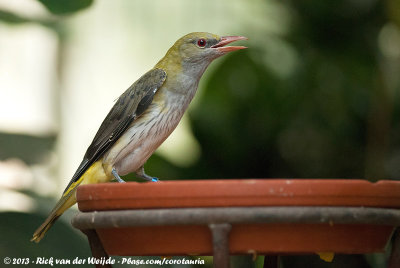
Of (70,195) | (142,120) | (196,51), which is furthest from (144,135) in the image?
(196,51)

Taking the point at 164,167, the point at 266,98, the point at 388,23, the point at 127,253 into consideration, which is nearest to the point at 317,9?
the point at 388,23

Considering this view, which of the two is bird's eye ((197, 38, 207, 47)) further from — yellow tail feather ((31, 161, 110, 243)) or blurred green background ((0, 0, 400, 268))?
yellow tail feather ((31, 161, 110, 243))

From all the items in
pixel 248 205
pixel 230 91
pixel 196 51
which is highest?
pixel 248 205

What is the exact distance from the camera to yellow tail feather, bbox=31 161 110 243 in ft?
8.71

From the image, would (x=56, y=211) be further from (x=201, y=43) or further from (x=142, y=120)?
(x=201, y=43)

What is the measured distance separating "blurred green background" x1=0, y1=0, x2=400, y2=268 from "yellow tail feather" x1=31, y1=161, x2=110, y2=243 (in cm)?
27

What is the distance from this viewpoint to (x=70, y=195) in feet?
8.95

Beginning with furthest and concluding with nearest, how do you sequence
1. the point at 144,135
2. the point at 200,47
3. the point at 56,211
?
the point at 200,47
the point at 144,135
the point at 56,211

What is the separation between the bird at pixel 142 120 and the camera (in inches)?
114

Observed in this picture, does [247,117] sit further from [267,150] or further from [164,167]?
[164,167]

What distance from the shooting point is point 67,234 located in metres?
2.94

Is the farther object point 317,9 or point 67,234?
point 317,9

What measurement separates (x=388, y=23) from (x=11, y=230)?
8.92ft

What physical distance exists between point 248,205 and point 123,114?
1.51 metres
